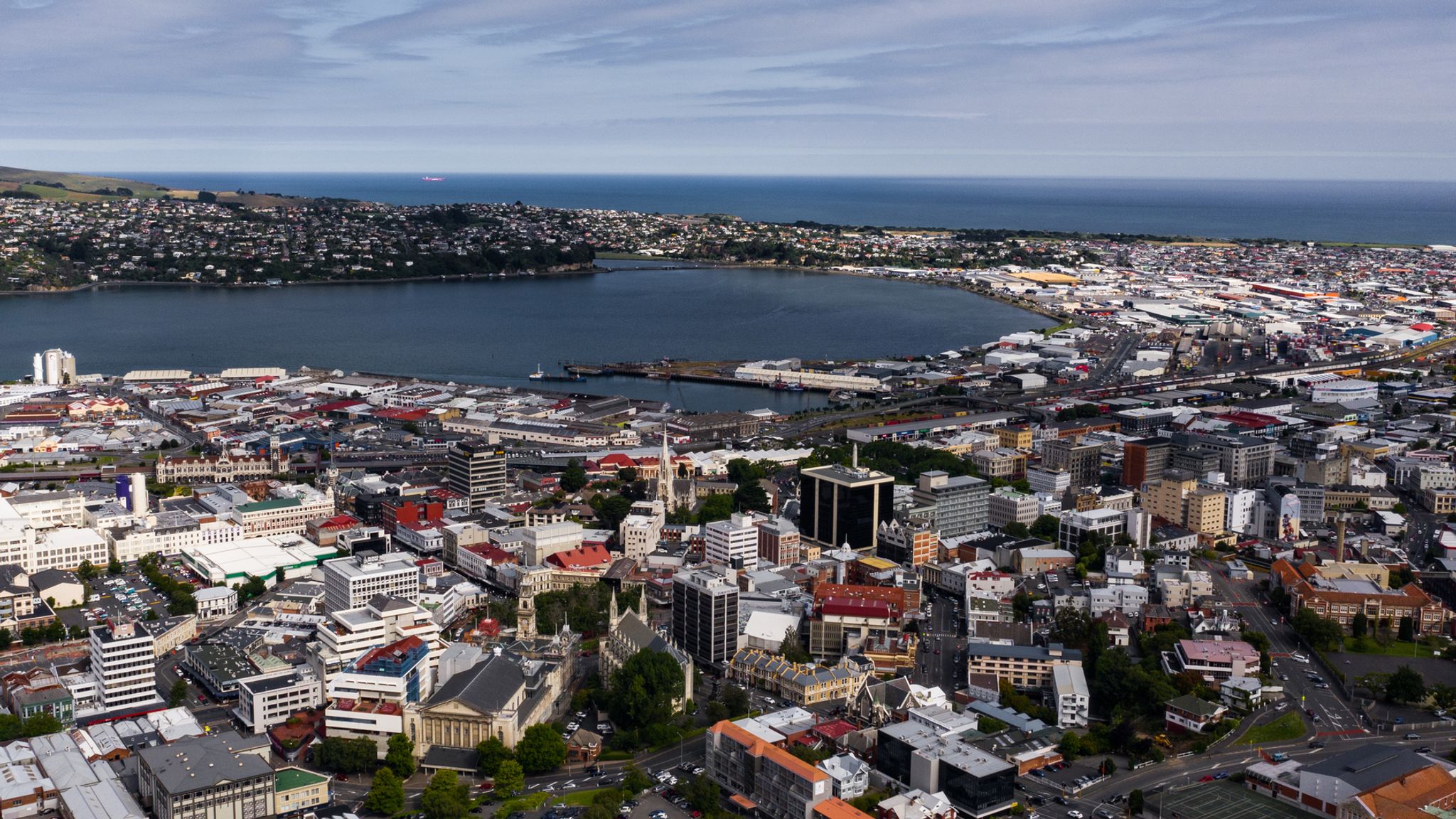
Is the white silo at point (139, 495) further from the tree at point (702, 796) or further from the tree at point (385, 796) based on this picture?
the tree at point (702, 796)

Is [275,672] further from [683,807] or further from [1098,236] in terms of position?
[1098,236]

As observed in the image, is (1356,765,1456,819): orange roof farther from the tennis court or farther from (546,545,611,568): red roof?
(546,545,611,568): red roof

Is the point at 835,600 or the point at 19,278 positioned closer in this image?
the point at 835,600

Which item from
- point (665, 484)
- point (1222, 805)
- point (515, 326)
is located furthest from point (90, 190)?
point (1222, 805)

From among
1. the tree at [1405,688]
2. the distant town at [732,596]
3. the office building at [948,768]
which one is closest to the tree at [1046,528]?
the distant town at [732,596]

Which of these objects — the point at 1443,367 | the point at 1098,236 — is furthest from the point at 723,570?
the point at 1098,236
